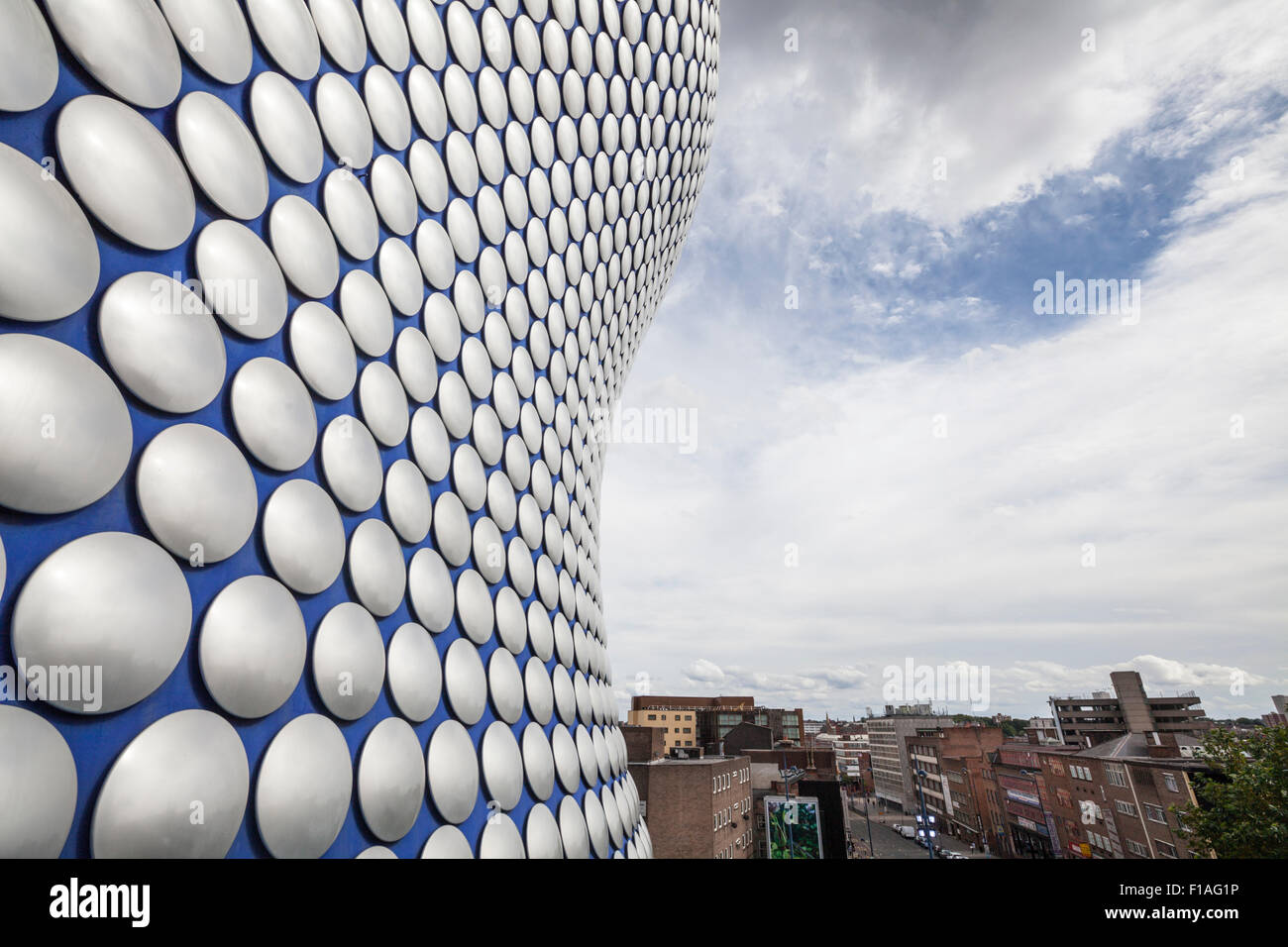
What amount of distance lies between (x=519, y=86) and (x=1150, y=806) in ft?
143

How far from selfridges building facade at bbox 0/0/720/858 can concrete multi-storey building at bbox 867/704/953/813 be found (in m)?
73.1

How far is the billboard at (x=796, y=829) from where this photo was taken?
102ft

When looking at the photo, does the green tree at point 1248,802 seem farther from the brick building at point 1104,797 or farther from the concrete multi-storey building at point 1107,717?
the concrete multi-storey building at point 1107,717

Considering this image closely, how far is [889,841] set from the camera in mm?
50875

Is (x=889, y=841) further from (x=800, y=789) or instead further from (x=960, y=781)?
(x=800, y=789)

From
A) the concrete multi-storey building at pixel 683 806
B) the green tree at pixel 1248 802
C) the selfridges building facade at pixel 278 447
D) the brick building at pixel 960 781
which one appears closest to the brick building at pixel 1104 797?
the brick building at pixel 960 781

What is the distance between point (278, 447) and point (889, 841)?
60822mm

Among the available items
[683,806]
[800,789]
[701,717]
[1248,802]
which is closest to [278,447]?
[1248,802]

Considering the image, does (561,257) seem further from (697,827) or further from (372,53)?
(697,827)

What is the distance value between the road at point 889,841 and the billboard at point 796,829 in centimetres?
958

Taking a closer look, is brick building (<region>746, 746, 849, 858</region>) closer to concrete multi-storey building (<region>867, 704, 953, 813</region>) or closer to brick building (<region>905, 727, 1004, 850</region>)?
brick building (<region>905, 727, 1004, 850</region>)

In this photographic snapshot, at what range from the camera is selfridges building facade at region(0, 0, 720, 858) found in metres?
2.33
